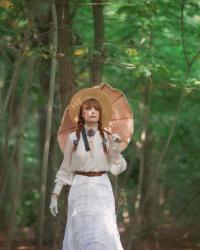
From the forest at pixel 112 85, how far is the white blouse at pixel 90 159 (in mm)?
907

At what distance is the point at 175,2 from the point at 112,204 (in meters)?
3.44

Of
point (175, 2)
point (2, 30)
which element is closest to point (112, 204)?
point (2, 30)

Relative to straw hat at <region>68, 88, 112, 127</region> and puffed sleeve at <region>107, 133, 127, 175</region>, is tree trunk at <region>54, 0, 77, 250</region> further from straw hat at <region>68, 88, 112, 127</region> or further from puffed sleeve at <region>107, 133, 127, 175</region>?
puffed sleeve at <region>107, 133, 127, 175</region>

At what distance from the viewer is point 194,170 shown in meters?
11.7

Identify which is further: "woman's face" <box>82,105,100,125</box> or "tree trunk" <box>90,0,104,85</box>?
"tree trunk" <box>90,0,104,85</box>

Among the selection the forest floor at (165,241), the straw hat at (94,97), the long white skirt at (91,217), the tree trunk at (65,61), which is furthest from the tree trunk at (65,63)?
the forest floor at (165,241)

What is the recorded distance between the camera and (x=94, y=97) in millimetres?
5590

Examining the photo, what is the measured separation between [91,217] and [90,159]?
53cm

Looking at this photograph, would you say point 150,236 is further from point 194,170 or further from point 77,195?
point 77,195

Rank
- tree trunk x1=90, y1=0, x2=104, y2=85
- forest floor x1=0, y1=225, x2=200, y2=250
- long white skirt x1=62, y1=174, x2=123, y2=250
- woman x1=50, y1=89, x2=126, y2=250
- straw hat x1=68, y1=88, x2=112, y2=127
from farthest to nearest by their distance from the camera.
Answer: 1. forest floor x1=0, y1=225, x2=200, y2=250
2. tree trunk x1=90, y1=0, x2=104, y2=85
3. straw hat x1=68, y1=88, x2=112, y2=127
4. woman x1=50, y1=89, x2=126, y2=250
5. long white skirt x1=62, y1=174, x2=123, y2=250

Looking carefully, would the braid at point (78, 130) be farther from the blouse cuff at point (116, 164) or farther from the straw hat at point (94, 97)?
the blouse cuff at point (116, 164)

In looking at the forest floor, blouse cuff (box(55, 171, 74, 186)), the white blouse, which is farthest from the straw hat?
the forest floor

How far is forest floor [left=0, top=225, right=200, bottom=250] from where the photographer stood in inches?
409

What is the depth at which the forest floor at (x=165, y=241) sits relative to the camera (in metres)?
10.4
